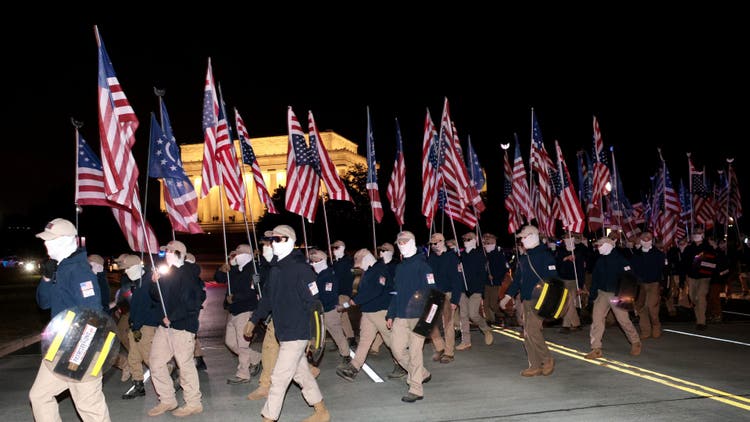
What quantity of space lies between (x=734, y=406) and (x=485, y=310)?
318 inches

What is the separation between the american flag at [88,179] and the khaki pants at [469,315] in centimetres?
613

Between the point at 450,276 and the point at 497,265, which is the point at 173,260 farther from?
the point at 497,265

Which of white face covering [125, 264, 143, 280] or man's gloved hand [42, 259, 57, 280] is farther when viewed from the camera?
white face covering [125, 264, 143, 280]

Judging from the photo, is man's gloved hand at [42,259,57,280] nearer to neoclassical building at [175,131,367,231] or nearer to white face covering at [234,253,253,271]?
white face covering at [234,253,253,271]

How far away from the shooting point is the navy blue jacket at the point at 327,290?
10.8m

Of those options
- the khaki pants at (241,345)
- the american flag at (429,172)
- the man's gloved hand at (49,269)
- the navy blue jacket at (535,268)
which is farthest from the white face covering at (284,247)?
the american flag at (429,172)

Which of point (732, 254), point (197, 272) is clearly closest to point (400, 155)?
point (197, 272)

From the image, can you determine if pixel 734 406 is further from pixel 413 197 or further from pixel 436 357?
pixel 413 197

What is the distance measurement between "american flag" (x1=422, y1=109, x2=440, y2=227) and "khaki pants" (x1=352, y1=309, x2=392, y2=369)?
5.57m

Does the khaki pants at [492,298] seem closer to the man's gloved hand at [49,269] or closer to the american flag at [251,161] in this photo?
the american flag at [251,161]

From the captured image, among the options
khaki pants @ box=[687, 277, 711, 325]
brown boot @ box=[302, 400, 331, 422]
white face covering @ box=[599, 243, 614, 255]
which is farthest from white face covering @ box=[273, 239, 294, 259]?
khaki pants @ box=[687, 277, 711, 325]

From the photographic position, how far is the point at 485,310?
15.1 metres

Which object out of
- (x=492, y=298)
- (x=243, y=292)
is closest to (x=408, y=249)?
(x=243, y=292)

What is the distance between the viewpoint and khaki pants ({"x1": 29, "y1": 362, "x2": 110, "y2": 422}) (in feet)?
18.6
